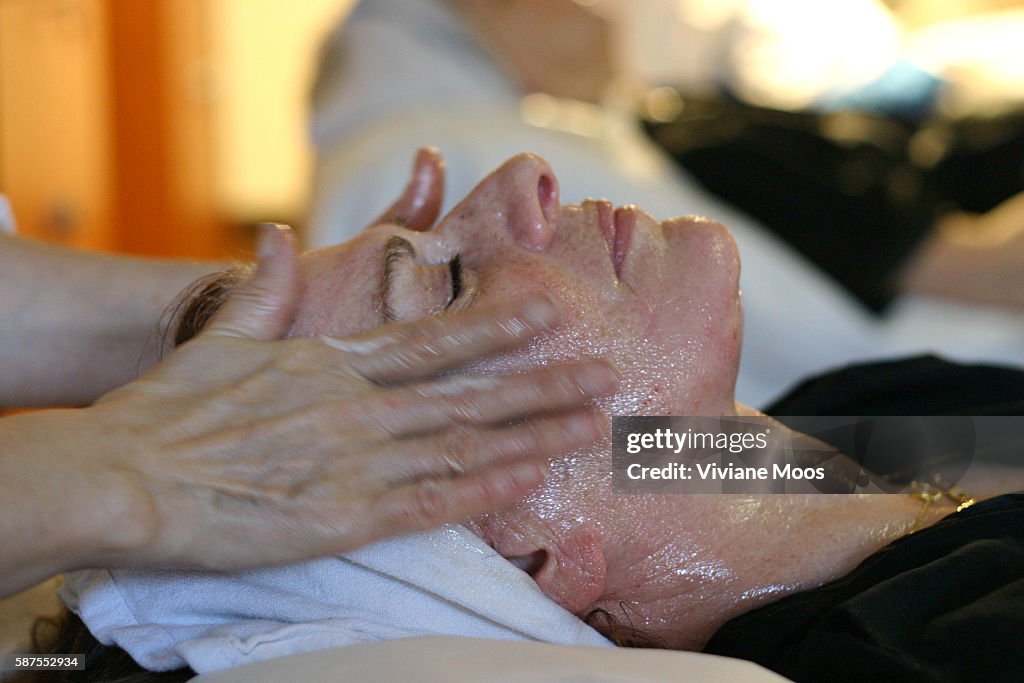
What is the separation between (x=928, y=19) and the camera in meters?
3.61

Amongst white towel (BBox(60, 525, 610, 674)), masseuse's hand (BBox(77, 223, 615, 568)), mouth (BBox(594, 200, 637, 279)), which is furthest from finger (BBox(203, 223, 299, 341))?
mouth (BBox(594, 200, 637, 279))

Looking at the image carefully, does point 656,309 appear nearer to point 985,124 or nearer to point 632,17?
point 985,124

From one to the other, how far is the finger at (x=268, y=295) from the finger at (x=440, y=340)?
0.08m

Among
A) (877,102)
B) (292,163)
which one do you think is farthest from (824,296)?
(292,163)

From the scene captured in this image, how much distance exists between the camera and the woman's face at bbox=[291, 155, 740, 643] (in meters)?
0.96

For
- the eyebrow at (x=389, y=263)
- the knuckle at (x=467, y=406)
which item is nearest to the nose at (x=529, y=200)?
the eyebrow at (x=389, y=263)

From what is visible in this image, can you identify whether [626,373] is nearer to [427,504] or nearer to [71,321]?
[427,504]

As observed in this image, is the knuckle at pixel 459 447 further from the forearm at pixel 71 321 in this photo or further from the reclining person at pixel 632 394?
the forearm at pixel 71 321

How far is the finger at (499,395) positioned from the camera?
853 mm

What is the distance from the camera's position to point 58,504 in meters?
0.72

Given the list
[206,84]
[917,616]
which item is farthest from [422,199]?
[206,84]

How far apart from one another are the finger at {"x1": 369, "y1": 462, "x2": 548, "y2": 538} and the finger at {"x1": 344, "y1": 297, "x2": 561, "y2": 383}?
10 centimetres

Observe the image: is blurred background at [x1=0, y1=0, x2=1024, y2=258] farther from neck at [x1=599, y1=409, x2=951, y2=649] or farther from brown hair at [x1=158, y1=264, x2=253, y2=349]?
neck at [x1=599, y1=409, x2=951, y2=649]

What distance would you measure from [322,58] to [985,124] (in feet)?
5.79
